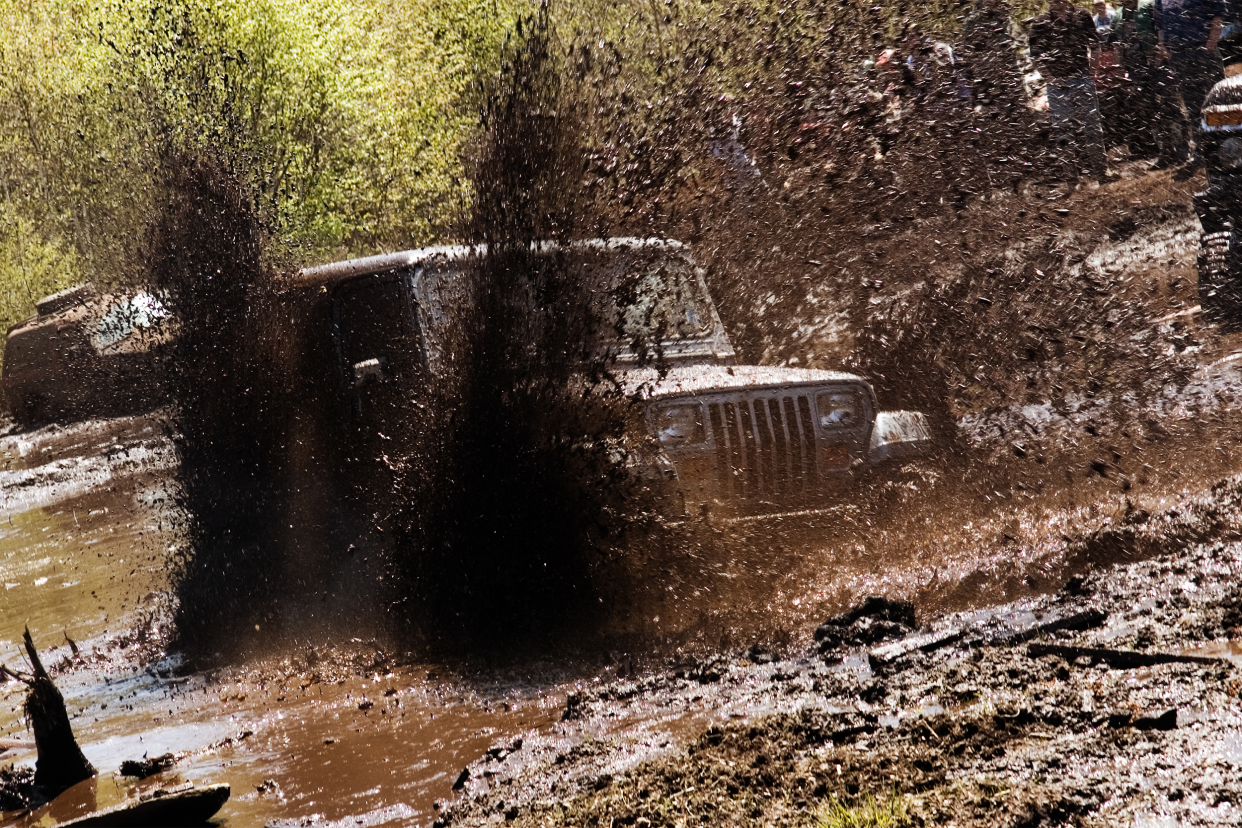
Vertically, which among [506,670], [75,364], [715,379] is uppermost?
[75,364]

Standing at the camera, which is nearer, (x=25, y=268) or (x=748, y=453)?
(x=748, y=453)

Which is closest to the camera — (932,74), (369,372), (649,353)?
(649,353)

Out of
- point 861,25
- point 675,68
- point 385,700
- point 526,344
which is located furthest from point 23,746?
point 861,25

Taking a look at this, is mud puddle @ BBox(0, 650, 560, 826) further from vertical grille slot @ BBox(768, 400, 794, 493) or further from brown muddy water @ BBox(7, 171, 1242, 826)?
vertical grille slot @ BBox(768, 400, 794, 493)

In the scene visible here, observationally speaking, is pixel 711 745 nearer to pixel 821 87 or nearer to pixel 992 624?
pixel 992 624

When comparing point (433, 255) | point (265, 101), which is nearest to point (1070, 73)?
point (433, 255)

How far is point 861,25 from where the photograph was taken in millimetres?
8461

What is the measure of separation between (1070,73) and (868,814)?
412 inches

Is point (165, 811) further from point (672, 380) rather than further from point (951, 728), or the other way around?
point (672, 380)

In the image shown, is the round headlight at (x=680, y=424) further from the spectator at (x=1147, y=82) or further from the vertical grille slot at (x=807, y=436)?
the spectator at (x=1147, y=82)

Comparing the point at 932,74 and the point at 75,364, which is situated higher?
the point at 932,74

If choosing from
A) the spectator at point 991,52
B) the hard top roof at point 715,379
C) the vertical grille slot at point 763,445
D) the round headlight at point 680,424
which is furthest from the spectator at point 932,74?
the round headlight at point 680,424

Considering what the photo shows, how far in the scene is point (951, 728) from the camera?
3.50m

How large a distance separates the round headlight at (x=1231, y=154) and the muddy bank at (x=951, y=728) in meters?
4.28
